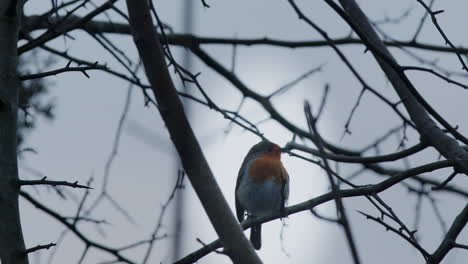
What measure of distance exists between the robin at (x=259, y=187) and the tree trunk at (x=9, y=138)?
2931 millimetres

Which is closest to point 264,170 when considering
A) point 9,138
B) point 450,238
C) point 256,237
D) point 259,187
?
point 259,187

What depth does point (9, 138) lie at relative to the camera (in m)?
2.45

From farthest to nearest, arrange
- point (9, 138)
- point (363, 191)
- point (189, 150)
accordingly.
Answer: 1. point (363, 191)
2. point (9, 138)
3. point (189, 150)

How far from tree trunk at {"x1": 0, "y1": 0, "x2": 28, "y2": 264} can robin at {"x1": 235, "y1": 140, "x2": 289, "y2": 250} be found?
2931mm

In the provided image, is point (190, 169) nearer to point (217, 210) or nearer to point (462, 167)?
point (217, 210)

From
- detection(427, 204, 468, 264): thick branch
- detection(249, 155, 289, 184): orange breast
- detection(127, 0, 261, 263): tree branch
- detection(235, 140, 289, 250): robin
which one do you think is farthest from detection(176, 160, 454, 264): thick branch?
detection(249, 155, 289, 184): orange breast

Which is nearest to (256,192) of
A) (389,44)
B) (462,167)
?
(389,44)

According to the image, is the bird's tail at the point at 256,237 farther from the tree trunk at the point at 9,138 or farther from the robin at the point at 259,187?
the tree trunk at the point at 9,138

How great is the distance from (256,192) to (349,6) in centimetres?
245

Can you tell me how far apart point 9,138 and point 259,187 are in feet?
10.3

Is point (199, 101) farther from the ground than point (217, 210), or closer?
farther from the ground

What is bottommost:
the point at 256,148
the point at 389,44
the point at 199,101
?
the point at 199,101

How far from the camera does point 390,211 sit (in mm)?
2189

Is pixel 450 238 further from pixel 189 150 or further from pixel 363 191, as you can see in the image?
pixel 189 150
